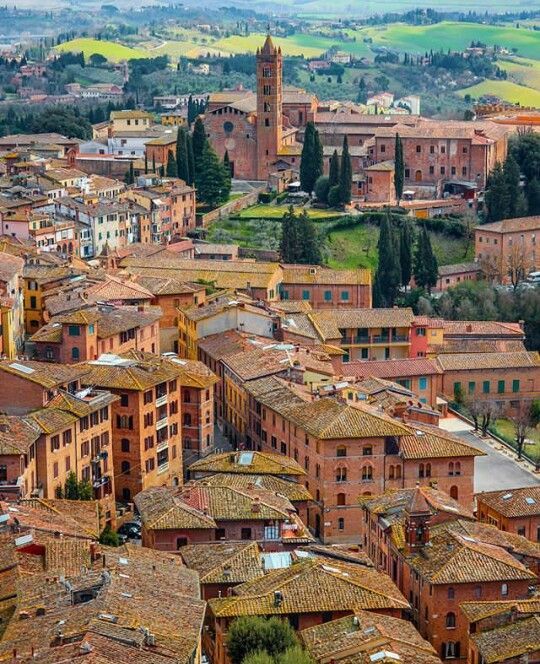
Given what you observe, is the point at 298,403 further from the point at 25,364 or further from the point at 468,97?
the point at 468,97

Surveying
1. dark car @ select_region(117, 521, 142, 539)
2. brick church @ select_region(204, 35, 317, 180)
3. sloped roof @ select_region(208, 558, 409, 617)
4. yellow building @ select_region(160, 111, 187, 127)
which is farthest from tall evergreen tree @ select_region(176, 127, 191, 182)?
sloped roof @ select_region(208, 558, 409, 617)

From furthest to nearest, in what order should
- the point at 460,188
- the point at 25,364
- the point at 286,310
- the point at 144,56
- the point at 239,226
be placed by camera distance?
1. the point at 144,56
2. the point at 460,188
3. the point at 239,226
4. the point at 286,310
5. the point at 25,364

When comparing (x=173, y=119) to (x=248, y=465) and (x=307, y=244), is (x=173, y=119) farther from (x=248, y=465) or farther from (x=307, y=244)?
(x=248, y=465)

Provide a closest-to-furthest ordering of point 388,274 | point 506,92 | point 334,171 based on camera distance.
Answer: point 388,274
point 334,171
point 506,92

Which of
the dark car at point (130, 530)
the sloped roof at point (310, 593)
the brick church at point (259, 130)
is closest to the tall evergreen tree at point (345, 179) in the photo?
the brick church at point (259, 130)

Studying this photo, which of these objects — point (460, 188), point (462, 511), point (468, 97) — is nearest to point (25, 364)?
point (462, 511)

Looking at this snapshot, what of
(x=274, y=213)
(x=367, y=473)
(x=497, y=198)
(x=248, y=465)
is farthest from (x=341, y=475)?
(x=497, y=198)
